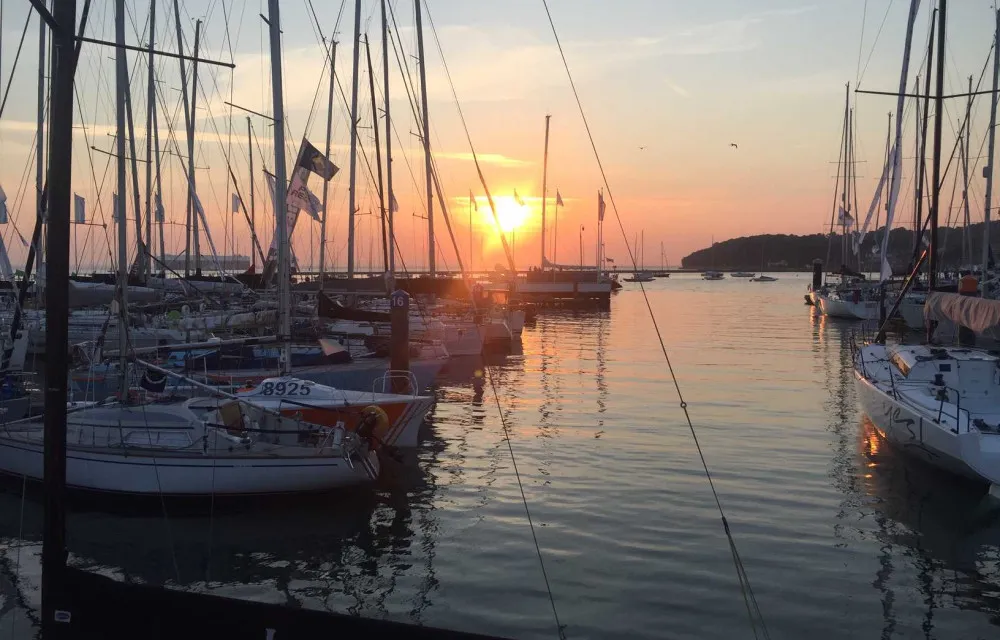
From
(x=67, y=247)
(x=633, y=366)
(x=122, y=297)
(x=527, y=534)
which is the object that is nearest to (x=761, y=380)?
(x=633, y=366)

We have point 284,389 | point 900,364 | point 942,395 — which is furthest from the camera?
point 900,364

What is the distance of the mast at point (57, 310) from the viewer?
7.71m

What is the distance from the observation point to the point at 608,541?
43.6 ft

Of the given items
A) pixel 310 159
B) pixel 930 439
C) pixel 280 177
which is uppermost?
pixel 310 159

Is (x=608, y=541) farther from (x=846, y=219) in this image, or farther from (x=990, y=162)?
(x=846, y=219)

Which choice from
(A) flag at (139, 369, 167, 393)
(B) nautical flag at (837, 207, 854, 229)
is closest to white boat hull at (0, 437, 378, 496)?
(A) flag at (139, 369, 167, 393)

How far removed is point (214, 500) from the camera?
14.8 metres

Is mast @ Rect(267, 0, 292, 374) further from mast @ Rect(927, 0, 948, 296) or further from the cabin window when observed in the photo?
mast @ Rect(927, 0, 948, 296)

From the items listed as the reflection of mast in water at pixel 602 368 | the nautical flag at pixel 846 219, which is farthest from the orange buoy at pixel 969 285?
the nautical flag at pixel 846 219

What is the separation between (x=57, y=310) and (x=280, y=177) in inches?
486

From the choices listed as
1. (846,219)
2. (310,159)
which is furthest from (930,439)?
(846,219)

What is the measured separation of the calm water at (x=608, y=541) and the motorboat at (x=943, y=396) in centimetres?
70

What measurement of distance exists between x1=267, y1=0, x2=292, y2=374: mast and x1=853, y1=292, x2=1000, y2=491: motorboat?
488 inches

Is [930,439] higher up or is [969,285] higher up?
[969,285]
